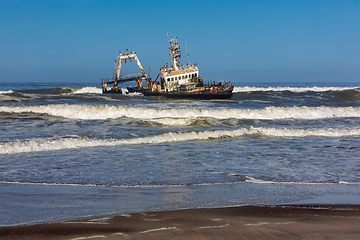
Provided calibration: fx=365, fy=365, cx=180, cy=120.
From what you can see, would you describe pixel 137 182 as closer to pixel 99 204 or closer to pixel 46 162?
pixel 99 204

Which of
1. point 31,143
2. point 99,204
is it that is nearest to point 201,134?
point 31,143

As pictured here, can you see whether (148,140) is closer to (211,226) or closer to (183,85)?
(211,226)

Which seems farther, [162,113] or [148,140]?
[162,113]

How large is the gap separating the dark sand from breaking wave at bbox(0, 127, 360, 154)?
337 inches

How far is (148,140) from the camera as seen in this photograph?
1488 centimetres

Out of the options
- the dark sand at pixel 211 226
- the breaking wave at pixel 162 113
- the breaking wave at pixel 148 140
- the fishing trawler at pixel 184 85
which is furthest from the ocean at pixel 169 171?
the fishing trawler at pixel 184 85

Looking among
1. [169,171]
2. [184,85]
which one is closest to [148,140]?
[169,171]

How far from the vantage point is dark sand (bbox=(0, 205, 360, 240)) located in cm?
420

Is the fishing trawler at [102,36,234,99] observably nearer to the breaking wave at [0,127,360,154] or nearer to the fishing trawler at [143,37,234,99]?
the fishing trawler at [143,37,234,99]

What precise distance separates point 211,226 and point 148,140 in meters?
10.5

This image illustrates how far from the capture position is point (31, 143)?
42.1ft

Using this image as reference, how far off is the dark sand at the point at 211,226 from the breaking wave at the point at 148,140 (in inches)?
337

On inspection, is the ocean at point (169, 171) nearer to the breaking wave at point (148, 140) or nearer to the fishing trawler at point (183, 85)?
A: the breaking wave at point (148, 140)

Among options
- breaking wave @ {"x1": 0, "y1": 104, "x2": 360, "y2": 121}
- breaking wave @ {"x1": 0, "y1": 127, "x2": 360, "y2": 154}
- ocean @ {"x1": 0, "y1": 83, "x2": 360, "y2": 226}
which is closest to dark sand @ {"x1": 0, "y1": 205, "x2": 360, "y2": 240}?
ocean @ {"x1": 0, "y1": 83, "x2": 360, "y2": 226}
